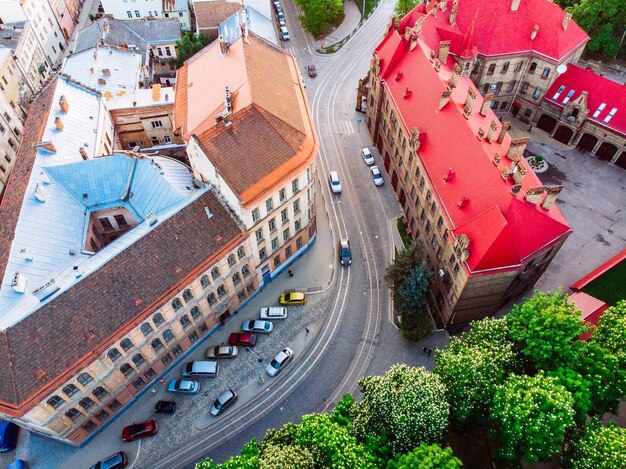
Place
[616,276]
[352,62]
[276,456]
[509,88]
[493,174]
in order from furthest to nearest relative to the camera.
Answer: [352,62] → [509,88] → [616,276] → [493,174] → [276,456]

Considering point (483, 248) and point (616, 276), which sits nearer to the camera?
point (483, 248)

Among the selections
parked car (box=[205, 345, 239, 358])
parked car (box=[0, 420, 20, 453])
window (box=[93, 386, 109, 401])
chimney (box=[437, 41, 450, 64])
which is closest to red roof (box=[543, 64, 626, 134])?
chimney (box=[437, 41, 450, 64])

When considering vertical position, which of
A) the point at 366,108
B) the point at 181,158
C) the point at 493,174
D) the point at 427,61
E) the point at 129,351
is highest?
the point at 427,61

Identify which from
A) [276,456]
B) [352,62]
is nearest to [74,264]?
[276,456]

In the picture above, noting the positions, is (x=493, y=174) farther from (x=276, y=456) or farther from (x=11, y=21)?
A: (x=11, y=21)

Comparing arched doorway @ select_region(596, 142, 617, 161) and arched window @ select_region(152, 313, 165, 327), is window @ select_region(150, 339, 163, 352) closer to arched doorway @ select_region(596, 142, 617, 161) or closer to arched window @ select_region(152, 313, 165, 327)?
arched window @ select_region(152, 313, 165, 327)

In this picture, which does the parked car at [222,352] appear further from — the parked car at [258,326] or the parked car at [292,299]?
the parked car at [292,299]

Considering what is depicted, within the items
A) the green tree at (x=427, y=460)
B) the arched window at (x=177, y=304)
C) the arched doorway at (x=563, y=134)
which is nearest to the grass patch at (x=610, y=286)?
the arched doorway at (x=563, y=134)

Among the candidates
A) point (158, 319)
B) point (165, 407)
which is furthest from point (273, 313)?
point (165, 407)
